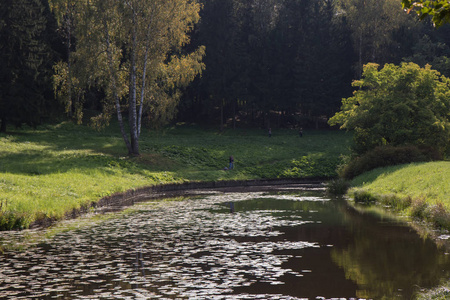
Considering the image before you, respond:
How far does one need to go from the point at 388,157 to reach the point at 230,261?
29541mm

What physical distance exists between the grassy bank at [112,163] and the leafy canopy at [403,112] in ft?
37.2

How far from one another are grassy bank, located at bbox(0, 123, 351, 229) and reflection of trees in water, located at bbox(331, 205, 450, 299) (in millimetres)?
13520

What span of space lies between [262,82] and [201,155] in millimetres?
35830

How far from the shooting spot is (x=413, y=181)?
3331 centimetres

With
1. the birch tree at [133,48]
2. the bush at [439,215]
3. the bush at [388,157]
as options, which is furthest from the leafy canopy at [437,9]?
the birch tree at [133,48]

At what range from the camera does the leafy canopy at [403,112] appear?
4519 centimetres

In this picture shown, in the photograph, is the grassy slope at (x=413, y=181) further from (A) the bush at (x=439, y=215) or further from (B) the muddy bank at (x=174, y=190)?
(B) the muddy bank at (x=174, y=190)

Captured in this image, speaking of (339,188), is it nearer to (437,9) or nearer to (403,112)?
(403,112)

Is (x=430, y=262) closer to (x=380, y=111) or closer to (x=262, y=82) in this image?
(x=380, y=111)

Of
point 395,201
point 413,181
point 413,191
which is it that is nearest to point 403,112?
point 413,181

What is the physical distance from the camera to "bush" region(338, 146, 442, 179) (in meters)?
42.0

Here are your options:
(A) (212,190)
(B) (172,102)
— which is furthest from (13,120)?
(A) (212,190)

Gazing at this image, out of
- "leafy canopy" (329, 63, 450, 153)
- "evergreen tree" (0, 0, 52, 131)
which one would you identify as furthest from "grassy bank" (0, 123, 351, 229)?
"leafy canopy" (329, 63, 450, 153)

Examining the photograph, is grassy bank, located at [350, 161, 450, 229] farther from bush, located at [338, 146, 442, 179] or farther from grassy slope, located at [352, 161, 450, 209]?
bush, located at [338, 146, 442, 179]
